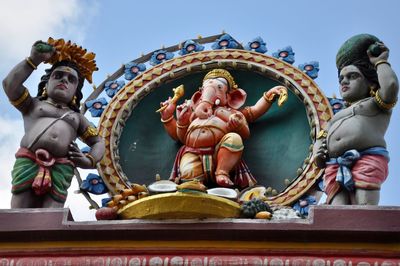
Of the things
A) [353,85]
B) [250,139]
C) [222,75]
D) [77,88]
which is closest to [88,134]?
[77,88]

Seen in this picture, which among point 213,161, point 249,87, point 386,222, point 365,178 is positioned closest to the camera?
point 386,222

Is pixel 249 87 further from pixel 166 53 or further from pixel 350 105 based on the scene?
pixel 350 105

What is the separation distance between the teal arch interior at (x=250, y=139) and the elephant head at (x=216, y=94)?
40 centimetres

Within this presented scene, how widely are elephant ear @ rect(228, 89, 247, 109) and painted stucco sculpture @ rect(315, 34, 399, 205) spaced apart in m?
1.57

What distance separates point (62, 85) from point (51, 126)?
0.63m

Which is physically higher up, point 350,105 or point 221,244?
point 350,105

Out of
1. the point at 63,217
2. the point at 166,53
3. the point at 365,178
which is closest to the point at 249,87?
the point at 166,53

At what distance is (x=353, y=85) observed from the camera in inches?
407

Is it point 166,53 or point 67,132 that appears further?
point 166,53

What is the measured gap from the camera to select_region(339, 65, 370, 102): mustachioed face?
10.3 m

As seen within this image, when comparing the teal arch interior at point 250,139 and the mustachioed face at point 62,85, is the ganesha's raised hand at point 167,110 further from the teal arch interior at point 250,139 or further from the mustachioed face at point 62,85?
the mustachioed face at point 62,85

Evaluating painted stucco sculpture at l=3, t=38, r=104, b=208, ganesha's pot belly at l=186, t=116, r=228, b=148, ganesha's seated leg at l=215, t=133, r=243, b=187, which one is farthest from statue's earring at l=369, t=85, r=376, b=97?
painted stucco sculpture at l=3, t=38, r=104, b=208

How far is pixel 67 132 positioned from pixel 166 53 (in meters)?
2.42

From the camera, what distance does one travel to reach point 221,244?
9.09 metres
